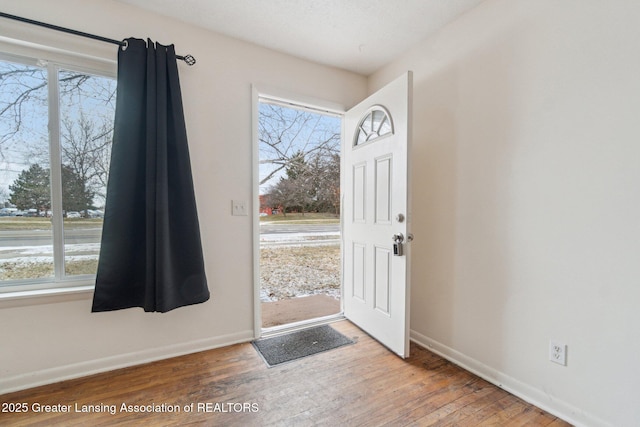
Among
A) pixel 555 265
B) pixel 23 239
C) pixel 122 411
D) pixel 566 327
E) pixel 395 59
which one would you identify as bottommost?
pixel 122 411

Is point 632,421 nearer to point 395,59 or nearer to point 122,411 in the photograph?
point 122,411

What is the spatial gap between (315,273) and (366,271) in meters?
1.95

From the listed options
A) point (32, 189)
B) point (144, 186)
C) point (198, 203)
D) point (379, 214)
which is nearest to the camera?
point (32, 189)

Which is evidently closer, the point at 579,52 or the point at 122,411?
the point at 579,52

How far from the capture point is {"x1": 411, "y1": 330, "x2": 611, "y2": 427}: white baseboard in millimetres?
1325

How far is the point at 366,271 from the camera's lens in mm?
2312

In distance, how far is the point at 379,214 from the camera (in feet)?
6.98

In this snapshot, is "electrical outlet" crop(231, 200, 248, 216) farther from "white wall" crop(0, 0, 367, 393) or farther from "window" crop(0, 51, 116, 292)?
"window" crop(0, 51, 116, 292)

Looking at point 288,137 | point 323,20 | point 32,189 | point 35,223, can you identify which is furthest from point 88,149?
point 288,137

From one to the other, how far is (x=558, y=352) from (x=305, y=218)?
126 inches

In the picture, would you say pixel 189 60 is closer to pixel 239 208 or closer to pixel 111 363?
pixel 239 208

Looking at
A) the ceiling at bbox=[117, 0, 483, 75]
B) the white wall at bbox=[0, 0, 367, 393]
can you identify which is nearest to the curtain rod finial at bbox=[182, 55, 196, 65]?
the white wall at bbox=[0, 0, 367, 393]

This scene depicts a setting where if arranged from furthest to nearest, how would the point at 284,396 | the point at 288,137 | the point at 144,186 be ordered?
the point at 288,137 < the point at 144,186 < the point at 284,396

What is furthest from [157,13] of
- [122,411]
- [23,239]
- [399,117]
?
[122,411]
